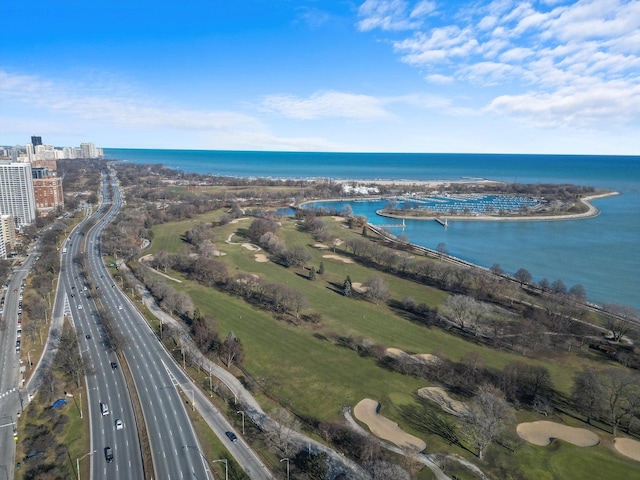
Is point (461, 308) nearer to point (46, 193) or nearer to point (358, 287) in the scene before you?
point (358, 287)

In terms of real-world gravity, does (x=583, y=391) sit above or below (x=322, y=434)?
above

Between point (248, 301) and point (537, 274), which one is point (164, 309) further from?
point (537, 274)

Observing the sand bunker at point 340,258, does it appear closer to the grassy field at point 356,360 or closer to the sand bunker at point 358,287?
the grassy field at point 356,360

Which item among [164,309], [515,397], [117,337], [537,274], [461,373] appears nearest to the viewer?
[515,397]

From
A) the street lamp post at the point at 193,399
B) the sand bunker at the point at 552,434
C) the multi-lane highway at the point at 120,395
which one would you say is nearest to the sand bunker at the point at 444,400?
the sand bunker at the point at 552,434

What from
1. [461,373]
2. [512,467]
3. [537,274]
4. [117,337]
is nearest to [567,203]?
[537,274]

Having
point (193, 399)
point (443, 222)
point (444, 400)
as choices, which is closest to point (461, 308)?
point (444, 400)

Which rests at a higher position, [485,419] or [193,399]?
[485,419]
